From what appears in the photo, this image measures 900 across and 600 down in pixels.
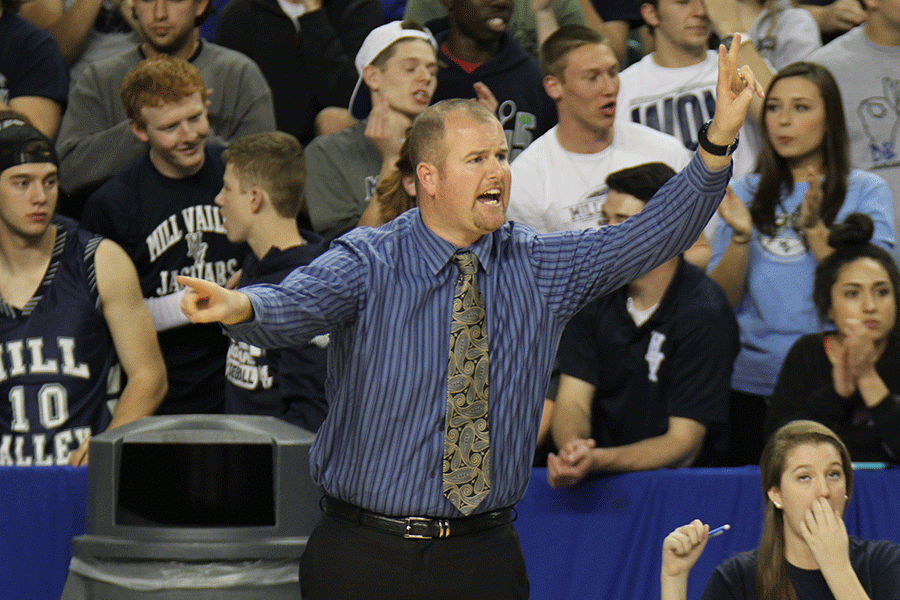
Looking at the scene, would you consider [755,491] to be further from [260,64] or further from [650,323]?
[260,64]

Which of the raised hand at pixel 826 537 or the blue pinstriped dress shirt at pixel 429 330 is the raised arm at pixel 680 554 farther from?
the blue pinstriped dress shirt at pixel 429 330

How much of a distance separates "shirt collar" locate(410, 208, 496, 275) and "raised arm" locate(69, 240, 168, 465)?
75.8 inches

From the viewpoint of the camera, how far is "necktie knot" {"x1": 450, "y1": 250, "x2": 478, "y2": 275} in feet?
9.70

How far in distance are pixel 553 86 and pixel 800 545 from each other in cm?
255

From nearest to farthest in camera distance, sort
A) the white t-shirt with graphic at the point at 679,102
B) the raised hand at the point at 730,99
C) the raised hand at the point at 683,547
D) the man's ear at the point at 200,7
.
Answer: the raised hand at the point at 730,99 < the raised hand at the point at 683,547 < the white t-shirt with graphic at the point at 679,102 < the man's ear at the point at 200,7

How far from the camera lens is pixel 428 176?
117 inches

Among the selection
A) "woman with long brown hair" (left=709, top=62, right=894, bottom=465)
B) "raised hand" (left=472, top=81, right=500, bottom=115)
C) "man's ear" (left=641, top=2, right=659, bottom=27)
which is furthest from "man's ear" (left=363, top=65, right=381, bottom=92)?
"woman with long brown hair" (left=709, top=62, right=894, bottom=465)

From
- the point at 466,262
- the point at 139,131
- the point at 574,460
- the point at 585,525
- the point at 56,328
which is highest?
the point at 139,131

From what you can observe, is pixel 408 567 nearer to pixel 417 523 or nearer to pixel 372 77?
pixel 417 523

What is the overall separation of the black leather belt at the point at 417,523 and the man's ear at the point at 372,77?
2838mm

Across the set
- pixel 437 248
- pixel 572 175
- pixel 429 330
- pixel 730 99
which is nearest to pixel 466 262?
pixel 437 248

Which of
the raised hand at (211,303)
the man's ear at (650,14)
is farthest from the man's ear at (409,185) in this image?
the raised hand at (211,303)

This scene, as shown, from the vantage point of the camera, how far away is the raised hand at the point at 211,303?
8.20 ft

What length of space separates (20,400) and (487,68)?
2643 millimetres
